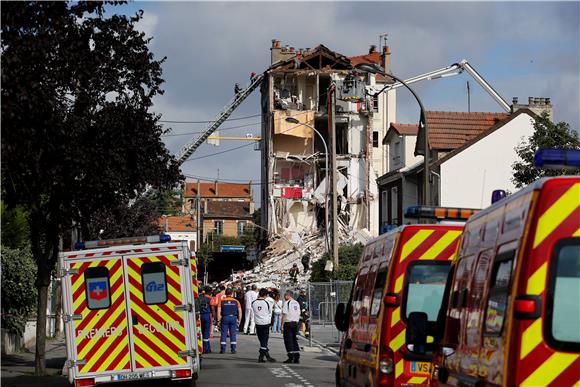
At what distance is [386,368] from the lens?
11414mm

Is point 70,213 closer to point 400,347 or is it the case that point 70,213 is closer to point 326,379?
point 326,379

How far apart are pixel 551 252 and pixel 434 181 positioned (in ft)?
142

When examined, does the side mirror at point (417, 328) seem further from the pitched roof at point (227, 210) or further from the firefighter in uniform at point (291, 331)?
the pitched roof at point (227, 210)

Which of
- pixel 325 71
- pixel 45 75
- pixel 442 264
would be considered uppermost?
pixel 325 71

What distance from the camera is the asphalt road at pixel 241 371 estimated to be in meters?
20.2

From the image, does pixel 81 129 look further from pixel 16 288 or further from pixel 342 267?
pixel 342 267

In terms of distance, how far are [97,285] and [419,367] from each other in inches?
316

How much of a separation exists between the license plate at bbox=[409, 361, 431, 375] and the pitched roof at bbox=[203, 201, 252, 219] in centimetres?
14083

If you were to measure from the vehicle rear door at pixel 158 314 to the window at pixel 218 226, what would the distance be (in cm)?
13579

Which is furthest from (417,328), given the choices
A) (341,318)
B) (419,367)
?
(341,318)

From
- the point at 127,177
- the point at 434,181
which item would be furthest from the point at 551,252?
the point at 434,181

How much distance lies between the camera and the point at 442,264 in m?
11.6

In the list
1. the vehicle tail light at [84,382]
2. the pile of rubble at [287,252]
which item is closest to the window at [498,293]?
the vehicle tail light at [84,382]

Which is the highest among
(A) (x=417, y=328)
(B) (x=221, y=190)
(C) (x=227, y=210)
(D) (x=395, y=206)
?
(B) (x=221, y=190)
